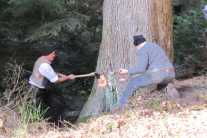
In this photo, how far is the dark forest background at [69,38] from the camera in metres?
6.65

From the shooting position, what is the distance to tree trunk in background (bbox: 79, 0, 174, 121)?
5.54m

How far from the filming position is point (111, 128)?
3.59 metres

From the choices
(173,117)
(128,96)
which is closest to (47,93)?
(128,96)

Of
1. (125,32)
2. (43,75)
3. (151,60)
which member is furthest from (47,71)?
(151,60)

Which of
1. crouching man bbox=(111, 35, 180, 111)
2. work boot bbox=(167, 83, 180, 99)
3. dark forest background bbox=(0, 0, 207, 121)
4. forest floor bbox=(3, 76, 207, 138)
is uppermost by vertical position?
dark forest background bbox=(0, 0, 207, 121)

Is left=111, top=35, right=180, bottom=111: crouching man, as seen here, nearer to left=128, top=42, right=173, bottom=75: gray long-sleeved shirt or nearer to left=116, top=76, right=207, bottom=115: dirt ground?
left=128, top=42, right=173, bottom=75: gray long-sleeved shirt

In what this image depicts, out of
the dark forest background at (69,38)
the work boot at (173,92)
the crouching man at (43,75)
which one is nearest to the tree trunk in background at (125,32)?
the work boot at (173,92)

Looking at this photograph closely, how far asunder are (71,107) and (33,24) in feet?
12.0

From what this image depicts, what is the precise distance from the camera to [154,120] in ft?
12.6

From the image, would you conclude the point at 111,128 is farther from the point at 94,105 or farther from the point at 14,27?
the point at 14,27

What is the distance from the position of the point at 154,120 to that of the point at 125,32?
263 cm

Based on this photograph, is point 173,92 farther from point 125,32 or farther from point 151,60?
point 125,32

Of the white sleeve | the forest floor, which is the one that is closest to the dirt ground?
the forest floor

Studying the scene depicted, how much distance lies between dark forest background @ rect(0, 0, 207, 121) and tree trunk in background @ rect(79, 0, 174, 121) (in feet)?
5.17
